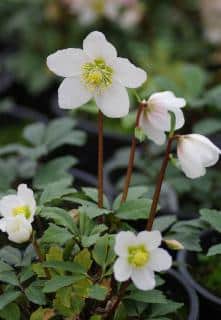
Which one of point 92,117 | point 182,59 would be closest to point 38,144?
point 92,117

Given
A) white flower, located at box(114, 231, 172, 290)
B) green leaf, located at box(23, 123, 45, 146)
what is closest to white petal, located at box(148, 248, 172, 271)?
white flower, located at box(114, 231, 172, 290)

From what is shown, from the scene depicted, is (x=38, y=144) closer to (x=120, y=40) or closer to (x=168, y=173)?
(x=168, y=173)

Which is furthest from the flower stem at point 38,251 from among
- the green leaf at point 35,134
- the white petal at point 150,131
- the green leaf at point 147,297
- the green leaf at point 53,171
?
the green leaf at point 35,134

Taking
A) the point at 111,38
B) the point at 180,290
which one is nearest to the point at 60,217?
the point at 180,290

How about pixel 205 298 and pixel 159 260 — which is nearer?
pixel 159 260

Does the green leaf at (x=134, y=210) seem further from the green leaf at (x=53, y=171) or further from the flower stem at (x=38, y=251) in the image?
the green leaf at (x=53, y=171)

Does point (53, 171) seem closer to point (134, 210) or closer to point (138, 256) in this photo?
point (134, 210)
